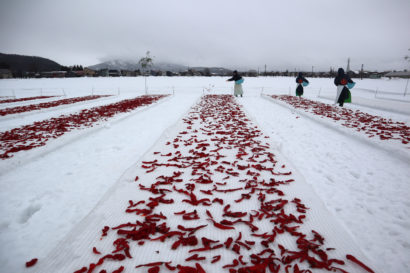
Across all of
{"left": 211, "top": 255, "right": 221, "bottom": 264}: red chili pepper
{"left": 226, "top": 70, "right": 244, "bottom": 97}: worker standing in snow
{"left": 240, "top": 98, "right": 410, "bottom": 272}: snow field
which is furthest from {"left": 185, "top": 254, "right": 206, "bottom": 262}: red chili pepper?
{"left": 226, "top": 70, "right": 244, "bottom": 97}: worker standing in snow

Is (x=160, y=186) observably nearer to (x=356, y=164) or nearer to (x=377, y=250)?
(x=377, y=250)

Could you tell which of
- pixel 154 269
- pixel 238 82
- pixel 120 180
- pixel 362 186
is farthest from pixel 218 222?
pixel 238 82

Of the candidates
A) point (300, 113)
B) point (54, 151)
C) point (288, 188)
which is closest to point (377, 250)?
point (288, 188)

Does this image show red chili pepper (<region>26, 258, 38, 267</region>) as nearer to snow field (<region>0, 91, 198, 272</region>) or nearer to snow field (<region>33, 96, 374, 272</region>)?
snow field (<region>0, 91, 198, 272</region>)

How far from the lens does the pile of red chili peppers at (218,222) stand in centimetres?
221

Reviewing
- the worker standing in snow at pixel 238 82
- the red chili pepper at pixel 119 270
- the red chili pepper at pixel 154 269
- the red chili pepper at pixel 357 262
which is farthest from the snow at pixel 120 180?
the worker standing in snow at pixel 238 82

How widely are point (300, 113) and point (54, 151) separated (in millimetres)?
11321

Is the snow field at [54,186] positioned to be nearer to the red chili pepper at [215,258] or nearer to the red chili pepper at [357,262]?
the red chili pepper at [215,258]

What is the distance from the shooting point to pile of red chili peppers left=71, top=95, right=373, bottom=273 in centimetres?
221

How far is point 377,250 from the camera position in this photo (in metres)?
2.47

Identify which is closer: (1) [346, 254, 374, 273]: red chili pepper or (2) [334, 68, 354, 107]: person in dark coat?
(1) [346, 254, 374, 273]: red chili pepper

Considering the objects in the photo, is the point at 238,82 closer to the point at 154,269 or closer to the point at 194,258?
the point at 194,258

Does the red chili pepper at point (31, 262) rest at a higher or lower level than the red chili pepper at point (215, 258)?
lower

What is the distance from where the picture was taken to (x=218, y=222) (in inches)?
113
